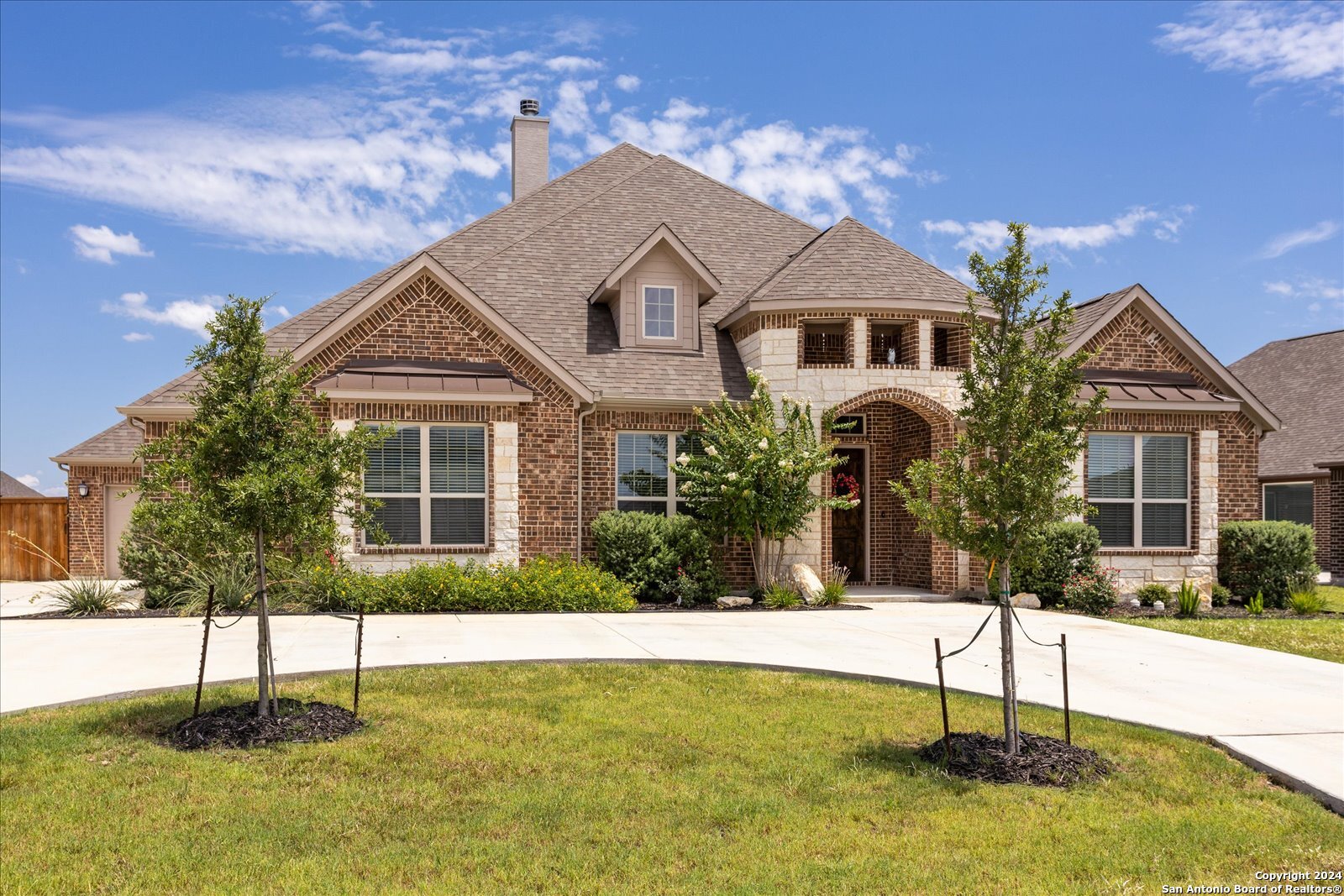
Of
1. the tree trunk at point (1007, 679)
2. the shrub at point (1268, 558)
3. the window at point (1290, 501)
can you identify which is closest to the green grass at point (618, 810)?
the tree trunk at point (1007, 679)

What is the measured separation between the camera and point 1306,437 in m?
27.4

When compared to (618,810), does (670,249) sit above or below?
above

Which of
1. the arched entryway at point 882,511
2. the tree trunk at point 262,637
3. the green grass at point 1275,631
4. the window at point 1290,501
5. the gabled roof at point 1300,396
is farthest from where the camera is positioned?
the window at point 1290,501

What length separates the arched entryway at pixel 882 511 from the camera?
18.8m

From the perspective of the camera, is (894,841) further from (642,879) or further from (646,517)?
(646,517)

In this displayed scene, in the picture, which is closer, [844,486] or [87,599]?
[87,599]

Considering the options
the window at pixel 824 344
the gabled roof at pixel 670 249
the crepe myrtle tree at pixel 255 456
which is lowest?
the crepe myrtle tree at pixel 255 456


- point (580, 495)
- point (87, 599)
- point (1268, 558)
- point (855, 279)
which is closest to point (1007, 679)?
point (580, 495)

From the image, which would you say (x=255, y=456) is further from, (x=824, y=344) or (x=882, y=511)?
(x=882, y=511)

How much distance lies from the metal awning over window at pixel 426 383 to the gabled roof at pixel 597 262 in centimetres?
83

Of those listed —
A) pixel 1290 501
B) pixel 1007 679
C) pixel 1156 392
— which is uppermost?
pixel 1156 392

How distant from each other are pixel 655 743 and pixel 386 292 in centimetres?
1162

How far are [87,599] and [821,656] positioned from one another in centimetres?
1143

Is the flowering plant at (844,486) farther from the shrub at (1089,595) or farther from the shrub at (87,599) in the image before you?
the shrub at (87,599)
